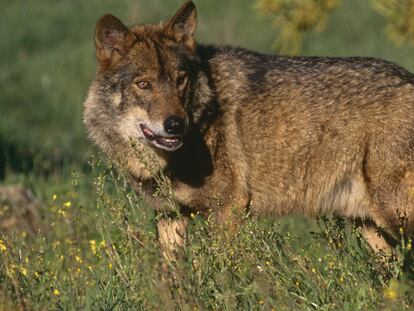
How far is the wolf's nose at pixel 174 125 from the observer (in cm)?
561

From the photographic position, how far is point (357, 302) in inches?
179

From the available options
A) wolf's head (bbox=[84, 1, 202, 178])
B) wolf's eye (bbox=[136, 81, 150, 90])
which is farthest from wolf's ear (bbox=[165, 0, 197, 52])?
wolf's eye (bbox=[136, 81, 150, 90])

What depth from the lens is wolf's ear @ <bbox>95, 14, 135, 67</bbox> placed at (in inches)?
234

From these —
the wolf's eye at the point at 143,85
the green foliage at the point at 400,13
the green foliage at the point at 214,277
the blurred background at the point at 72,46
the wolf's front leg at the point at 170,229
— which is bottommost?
the blurred background at the point at 72,46

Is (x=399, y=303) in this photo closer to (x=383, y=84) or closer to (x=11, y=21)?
(x=383, y=84)

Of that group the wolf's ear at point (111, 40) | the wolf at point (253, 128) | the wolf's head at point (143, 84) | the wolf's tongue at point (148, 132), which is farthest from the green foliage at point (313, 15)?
the wolf's tongue at point (148, 132)

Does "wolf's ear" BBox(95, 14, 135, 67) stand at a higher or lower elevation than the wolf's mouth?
higher

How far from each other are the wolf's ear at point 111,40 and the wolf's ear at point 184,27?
0.32 meters

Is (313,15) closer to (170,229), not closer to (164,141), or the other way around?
(164,141)

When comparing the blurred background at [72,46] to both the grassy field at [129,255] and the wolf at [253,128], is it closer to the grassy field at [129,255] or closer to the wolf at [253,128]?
the grassy field at [129,255]

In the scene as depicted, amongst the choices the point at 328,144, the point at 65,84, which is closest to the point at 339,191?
the point at 328,144

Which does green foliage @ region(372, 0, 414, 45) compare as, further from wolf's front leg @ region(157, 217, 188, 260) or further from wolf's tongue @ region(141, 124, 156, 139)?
wolf's front leg @ region(157, 217, 188, 260)

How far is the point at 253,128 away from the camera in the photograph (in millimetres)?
6145

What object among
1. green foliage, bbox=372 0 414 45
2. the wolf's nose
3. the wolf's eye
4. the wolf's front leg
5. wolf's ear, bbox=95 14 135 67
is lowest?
the wolf's front leg
